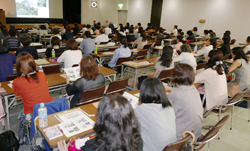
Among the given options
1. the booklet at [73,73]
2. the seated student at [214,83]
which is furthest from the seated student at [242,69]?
the booklet at [73,73]

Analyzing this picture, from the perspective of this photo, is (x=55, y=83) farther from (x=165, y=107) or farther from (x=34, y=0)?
(x=34, y=0)

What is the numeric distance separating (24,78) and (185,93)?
2035 millimetres

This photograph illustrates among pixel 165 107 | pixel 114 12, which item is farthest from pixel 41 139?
pixel 114 12

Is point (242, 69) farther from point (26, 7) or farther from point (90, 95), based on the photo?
point (26, 7)

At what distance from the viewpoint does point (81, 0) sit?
58.5ft

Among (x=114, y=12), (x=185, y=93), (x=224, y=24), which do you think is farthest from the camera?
(x=114, y=12)

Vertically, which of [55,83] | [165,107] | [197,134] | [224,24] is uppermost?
[224,24]

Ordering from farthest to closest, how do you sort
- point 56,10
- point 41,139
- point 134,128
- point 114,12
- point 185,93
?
point 114,12, point 56,10, point 185,93, point 41,139, point 134,128

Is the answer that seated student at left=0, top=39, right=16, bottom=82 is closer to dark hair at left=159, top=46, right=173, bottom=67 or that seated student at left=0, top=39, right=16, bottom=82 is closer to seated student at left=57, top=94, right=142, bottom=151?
dark hair at left=159, top=46, right=173, bottom=67

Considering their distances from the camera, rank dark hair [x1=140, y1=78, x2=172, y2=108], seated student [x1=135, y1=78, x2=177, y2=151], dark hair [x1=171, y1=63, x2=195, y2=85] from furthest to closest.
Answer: dark hair [x1=171, y1=63, x2=195, y2=85]
dark hair [x1=140, y1=78, x2=172, y2=108]
seated student [x1=135, y1=78, x2=177, y2=151]

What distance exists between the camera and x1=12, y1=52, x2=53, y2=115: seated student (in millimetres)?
2509

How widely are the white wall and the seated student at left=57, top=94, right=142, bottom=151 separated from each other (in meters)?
12.4

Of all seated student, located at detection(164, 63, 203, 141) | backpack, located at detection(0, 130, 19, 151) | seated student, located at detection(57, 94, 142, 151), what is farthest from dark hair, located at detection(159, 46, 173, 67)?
backpack, located at detection(0, 130, 19, 151)

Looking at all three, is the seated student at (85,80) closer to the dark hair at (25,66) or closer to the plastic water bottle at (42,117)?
the dark hair at (25,66)
